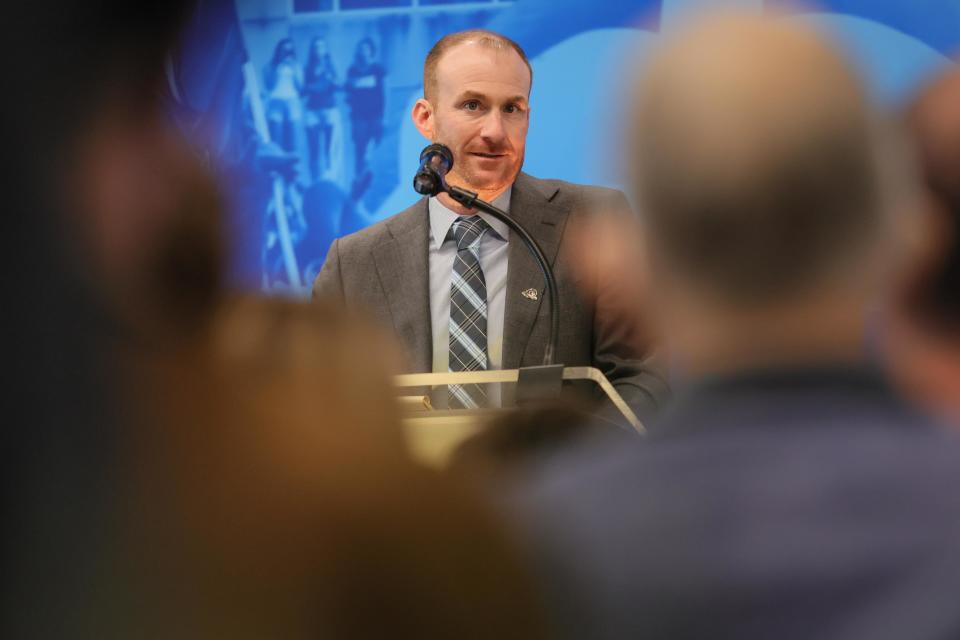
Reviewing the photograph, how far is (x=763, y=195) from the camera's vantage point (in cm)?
84

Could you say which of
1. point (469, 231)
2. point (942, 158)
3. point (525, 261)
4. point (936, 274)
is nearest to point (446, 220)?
point (469, 231)

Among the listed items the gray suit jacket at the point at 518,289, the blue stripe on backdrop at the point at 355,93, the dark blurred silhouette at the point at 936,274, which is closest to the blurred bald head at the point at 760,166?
the dark blurred silhouette at the point at 936,274

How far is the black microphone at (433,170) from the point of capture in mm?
2449

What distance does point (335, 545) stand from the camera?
2.35ft

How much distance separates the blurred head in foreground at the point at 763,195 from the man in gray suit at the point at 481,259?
1670 mm

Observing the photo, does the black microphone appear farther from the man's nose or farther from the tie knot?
the man's nose

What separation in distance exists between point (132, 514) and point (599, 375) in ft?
4.87

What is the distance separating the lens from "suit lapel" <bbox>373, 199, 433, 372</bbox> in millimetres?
2842

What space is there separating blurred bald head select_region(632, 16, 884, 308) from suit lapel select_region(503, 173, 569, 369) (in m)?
1.97

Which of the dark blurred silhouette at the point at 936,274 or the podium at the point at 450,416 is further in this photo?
the podium at the point at 450,416

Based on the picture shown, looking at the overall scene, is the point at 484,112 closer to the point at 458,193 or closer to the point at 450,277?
the point at 450,277

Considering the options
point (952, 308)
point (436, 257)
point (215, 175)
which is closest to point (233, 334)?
point (215, 175)

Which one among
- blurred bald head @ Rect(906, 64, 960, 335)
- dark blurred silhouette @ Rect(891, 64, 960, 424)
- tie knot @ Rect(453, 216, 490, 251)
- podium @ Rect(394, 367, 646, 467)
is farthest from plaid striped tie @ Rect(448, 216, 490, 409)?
blurred bald head @ Rect(906, 64, 960, 335)

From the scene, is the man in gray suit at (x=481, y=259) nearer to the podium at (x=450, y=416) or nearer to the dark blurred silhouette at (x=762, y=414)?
the podium at (x=450, y=416)
